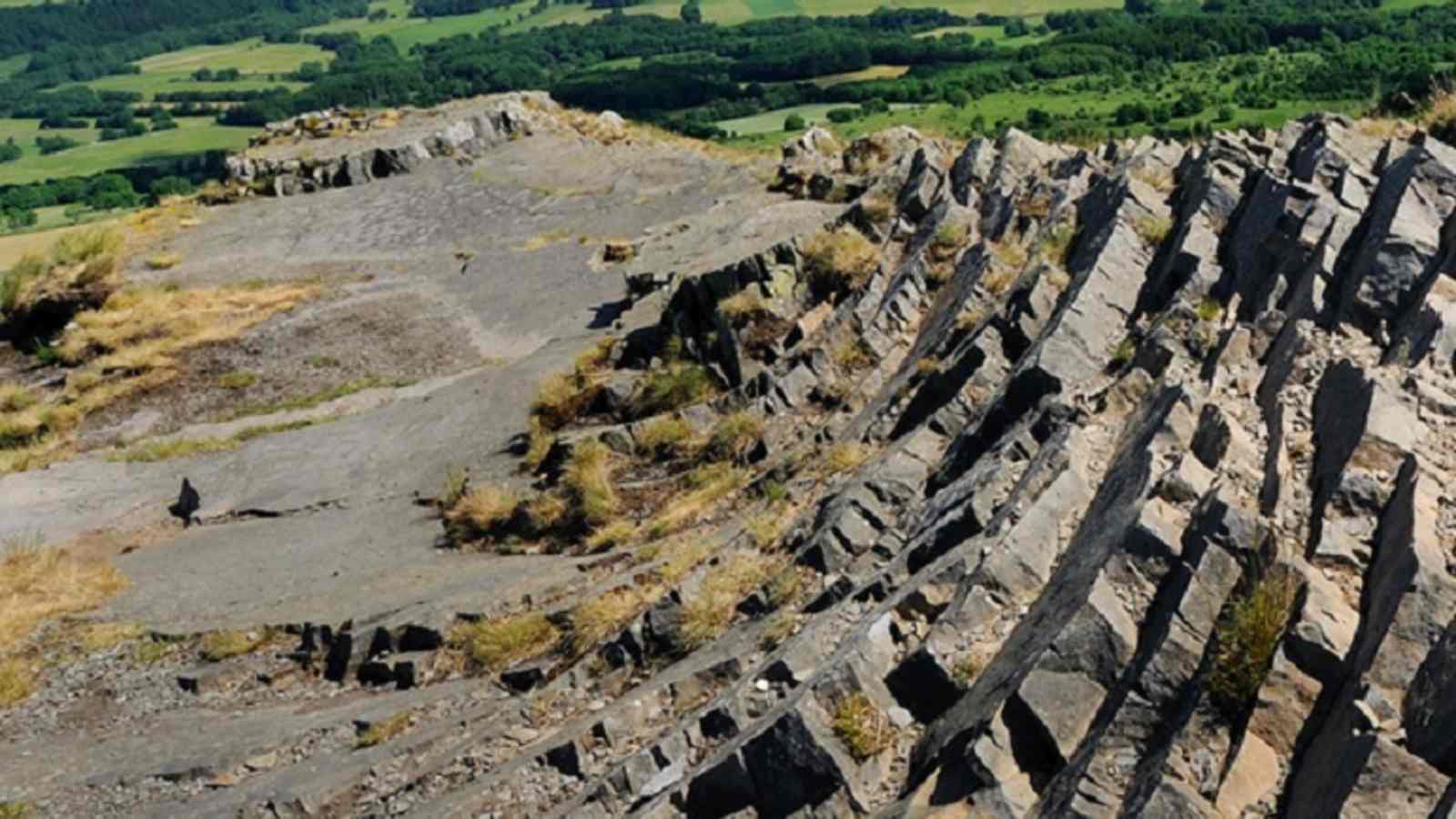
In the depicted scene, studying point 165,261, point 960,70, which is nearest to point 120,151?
point 960,70

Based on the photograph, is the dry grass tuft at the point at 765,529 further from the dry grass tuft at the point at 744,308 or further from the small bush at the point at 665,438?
the dry grass tuft at the point at 744,308

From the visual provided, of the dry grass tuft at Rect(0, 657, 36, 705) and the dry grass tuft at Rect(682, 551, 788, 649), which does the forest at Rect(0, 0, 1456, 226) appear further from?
the dry grass tuft at Rect(0, 657, 36, 705)

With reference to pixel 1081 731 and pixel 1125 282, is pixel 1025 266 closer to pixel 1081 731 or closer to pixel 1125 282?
pixel 1125 282

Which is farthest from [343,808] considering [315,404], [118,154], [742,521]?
[118,154]

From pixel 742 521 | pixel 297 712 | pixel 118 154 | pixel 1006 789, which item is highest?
pixel 1006 789

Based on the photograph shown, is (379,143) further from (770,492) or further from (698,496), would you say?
(770,492)

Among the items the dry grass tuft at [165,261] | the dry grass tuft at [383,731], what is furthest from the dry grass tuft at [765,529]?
the dry grass tuft at [165,261]

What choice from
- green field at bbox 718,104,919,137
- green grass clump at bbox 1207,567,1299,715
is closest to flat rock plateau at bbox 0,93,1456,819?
green grass clump at bbox 1207,567,1299,715
